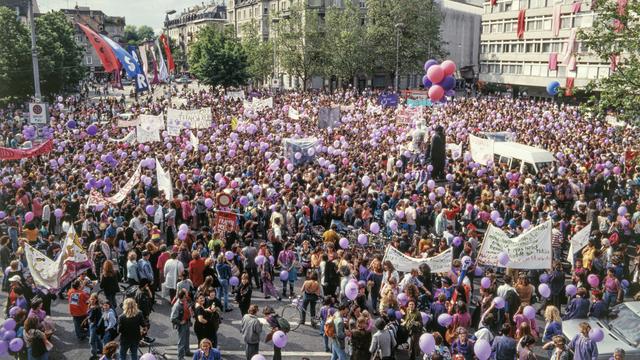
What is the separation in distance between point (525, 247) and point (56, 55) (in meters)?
45.7

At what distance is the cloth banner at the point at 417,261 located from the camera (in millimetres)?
11422

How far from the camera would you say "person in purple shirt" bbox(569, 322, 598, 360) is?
8.51 meters

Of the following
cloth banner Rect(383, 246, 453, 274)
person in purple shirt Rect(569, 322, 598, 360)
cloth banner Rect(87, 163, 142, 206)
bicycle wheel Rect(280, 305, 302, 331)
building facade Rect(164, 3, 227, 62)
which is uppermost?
building facade Rect(164, 3, 227, 62)

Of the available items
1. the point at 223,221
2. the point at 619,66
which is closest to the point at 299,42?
the point at 619,66

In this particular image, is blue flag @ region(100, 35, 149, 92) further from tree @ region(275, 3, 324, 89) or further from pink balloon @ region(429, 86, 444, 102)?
tree @ region(275, 3, 324, 89)

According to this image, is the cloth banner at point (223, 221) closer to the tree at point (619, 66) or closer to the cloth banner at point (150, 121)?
the tree at point (619, 66)

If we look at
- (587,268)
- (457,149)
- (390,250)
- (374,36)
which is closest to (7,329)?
(390,250)

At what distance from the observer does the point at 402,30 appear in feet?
207

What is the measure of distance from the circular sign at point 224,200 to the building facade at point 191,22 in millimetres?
102750

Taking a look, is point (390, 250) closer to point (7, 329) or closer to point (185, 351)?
point (185, 351)

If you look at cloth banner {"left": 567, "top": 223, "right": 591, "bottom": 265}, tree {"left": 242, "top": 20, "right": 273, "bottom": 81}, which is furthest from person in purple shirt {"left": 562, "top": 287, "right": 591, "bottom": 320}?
tree {"left": 242, "top": 20, "right": 273, "bottom": 81}

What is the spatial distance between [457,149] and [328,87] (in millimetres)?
53527

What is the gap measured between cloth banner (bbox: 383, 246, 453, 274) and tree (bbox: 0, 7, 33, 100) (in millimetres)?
37282

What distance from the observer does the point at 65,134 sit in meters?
27.5
